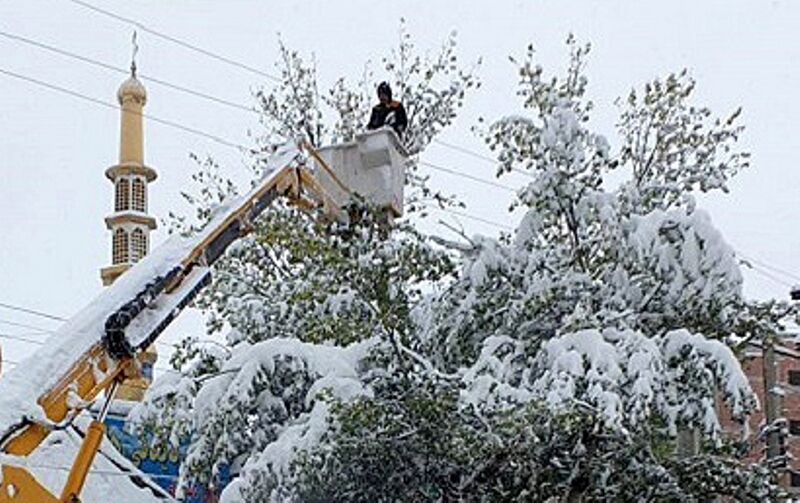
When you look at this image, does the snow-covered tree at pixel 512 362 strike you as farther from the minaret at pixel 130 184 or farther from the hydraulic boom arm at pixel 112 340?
the minaret at pixel 130 184

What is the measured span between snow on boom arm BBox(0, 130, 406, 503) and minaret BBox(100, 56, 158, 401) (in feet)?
48.7

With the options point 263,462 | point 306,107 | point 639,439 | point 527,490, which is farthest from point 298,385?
point 306,107

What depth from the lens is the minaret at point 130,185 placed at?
2438cm

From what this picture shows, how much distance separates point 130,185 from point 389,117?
1664cm

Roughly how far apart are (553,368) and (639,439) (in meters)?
0.90

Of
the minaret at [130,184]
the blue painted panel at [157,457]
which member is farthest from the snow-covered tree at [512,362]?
the minaret at [130,184]

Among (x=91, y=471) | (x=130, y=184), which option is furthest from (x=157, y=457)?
(x=130, y=184)

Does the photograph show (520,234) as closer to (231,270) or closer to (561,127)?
(561,127)

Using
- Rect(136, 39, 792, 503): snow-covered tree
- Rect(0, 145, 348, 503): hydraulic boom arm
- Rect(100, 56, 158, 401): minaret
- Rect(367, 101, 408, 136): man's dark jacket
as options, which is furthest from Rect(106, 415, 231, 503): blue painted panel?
Rect(100, 56, 158, 401): minaret

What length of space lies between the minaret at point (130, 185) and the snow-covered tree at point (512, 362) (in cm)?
1440

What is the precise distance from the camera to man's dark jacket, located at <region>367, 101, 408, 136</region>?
996 cm

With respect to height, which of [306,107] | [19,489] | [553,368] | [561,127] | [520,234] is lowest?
[19,489]

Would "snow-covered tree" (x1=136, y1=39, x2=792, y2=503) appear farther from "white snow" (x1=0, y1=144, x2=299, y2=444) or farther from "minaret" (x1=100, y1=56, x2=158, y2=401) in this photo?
"minaret" (x1=100, y1=56, x2=158, y2=401)

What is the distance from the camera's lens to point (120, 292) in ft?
23.8
